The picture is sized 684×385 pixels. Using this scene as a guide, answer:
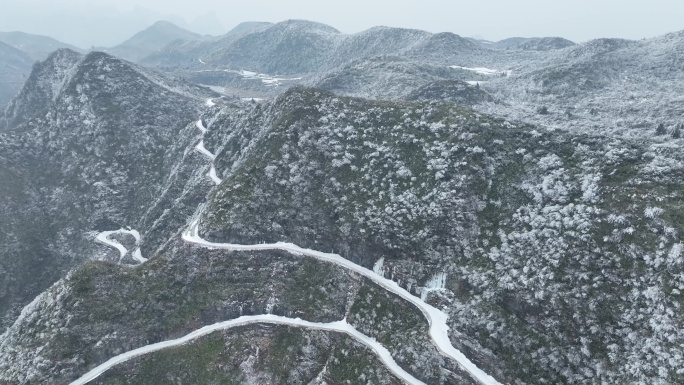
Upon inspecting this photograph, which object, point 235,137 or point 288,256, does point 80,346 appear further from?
point 235,137

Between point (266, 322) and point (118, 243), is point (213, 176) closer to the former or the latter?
point (118, 243)

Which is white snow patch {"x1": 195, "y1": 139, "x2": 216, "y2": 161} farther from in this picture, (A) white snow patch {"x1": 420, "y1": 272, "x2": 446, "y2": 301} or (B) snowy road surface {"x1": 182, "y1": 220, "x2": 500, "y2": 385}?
(A) white snow patch {"x1": 420, "y1": 272, "x2": 446, "y2": 301}

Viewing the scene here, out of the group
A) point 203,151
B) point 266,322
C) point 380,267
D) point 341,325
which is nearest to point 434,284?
point 380,267

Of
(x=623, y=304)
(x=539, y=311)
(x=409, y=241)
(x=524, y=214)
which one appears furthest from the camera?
(x=409, y=241)

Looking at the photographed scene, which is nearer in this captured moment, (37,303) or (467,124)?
(37,303)

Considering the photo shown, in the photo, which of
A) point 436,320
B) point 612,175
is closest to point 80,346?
point 436,320

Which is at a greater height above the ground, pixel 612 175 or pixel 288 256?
pixel 612 175

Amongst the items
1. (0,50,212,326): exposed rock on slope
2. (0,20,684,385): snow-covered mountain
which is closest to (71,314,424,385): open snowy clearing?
(0,20,684,385): snow-covered mountain
